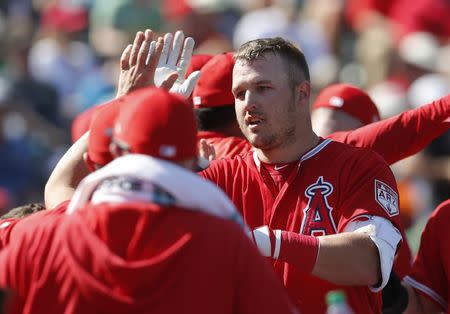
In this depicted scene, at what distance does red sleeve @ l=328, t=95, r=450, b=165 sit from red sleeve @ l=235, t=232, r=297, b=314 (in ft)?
7.07

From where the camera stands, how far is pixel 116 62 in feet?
35.8

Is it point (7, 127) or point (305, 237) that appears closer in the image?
point (305, 237)

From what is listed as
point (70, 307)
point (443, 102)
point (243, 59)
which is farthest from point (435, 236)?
point (70, 307)

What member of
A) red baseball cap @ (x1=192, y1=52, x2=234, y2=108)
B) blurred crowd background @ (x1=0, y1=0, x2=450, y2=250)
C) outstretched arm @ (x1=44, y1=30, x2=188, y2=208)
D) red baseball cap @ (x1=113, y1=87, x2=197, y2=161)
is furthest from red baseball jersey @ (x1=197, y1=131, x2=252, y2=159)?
blurred crowd background @ (x1=0, y1=0, x2=450, y2=250)

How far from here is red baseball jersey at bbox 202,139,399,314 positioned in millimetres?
4527

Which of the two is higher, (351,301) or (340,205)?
(340,205)

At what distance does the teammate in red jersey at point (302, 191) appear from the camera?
438cm

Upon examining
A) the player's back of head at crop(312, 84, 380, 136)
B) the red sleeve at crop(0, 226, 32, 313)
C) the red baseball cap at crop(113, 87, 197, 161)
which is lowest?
the player's back of head at crop(312, 84, 380, 136)

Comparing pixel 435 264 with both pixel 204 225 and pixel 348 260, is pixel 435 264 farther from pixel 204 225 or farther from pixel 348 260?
pixel 204 225

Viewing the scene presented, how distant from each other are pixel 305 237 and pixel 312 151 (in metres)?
0.55

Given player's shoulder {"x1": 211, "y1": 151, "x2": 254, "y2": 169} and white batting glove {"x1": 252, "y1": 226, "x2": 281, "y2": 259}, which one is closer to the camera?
white batting glove {"x1": 252, "y1": 226, "x2": 281, "y2": 259}

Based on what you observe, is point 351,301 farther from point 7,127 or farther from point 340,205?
point 7,127

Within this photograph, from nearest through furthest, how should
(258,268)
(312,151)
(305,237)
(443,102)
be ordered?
1. (258,268)
2. (305,237)
3. (312,151)
4. (443,102)

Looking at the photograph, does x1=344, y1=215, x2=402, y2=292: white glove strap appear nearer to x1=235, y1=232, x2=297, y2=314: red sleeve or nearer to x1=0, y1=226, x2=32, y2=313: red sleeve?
x1=235, y1=232, x2=297, y2=314: red sleeve
